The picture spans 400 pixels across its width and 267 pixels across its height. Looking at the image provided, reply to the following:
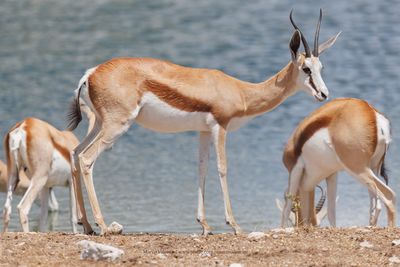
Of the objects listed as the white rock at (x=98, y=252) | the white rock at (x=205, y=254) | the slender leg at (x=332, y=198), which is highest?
the white rock at (x=98, y=252)

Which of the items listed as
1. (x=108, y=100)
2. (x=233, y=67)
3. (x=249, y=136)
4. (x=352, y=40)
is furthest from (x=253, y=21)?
(x=108, y=100)

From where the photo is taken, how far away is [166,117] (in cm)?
891

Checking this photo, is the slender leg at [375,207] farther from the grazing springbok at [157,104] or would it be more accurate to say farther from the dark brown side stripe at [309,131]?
the grazing springbok at [157,104]

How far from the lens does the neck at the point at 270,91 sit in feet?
31.0

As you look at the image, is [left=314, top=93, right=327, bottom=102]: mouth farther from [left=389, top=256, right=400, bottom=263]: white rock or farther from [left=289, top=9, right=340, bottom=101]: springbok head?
[left=389, top=256, right=400, bottom=263]: white rock

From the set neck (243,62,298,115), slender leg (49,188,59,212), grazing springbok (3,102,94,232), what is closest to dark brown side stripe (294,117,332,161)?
neck (243,62,298,115)

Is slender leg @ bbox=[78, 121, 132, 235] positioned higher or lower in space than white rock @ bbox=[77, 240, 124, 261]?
higher

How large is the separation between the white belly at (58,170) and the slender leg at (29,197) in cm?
23

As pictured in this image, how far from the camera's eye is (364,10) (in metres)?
27.5

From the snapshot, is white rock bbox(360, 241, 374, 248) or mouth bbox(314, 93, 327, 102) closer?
white rock bbox(360, 241, 374, 248)

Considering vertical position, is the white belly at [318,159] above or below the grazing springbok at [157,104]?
below

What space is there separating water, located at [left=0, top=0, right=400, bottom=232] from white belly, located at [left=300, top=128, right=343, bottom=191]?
1222mm

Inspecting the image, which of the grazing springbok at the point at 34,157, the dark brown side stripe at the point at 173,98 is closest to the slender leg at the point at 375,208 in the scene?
the dark brown side stripe at the point at 173,98

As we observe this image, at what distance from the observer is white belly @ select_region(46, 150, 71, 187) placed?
445 inches
